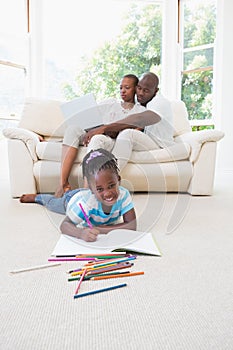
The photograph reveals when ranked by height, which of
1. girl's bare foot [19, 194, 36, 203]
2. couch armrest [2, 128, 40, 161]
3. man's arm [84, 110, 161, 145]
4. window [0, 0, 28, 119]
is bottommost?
girl's bare foot [19, 194, 36, 203]

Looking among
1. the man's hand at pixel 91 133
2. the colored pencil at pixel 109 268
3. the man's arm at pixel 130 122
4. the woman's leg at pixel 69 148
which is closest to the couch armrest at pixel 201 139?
the man's arm at pixel 130 122

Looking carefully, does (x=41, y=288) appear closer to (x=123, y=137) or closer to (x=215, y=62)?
(x=123, y=137)

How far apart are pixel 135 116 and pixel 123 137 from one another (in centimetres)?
20

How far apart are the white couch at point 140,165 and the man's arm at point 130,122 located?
18 centimetres

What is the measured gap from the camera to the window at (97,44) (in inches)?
167

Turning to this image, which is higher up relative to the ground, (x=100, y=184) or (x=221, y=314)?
(x=100, y=184)

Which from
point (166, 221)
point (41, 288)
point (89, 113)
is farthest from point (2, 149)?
point (41, 288)

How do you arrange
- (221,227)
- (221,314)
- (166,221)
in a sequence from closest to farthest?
(221,314)
(221,227)
(166,221)

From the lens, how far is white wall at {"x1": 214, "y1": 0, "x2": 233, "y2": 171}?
3.97 m

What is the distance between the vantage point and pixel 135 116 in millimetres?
2404

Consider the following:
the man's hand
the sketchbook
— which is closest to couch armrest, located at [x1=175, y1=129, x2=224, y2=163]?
the man's hand

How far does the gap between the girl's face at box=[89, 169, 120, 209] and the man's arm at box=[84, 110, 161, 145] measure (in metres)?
1.05

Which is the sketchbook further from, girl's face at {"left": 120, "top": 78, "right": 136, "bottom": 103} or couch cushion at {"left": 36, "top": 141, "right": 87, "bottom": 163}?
girl's face at {"left": 120, "top": 78, "right": 136, "bottom": 103}

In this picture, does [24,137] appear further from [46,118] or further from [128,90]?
[128,90]
